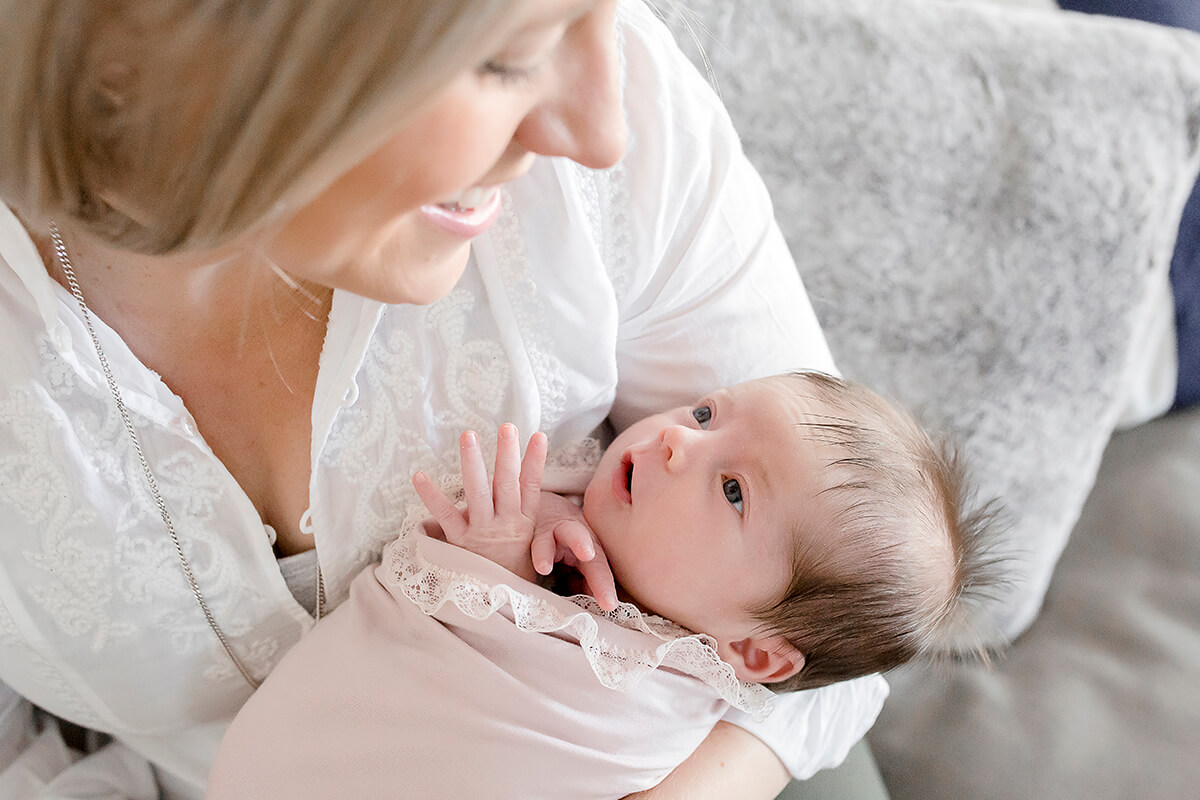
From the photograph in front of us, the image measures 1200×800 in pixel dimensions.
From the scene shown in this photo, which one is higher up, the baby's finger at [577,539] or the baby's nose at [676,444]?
the baby's nose at [676,444]

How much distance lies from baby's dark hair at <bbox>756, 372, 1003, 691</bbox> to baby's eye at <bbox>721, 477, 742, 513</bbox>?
0.23 ft

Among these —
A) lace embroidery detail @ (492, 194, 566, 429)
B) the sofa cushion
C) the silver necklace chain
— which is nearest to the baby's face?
lace embroidery detail @ (492, 194, 566, 429)

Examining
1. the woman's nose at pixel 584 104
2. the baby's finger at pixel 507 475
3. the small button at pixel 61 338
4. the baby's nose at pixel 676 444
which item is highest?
the woman's nose at pixel 584 104

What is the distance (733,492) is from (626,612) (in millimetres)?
159

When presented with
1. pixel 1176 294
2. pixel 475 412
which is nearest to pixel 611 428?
pixel 475 412

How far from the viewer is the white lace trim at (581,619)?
2.83ft

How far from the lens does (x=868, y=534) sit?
89 cm

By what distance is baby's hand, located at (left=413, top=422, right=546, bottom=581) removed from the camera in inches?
33.1

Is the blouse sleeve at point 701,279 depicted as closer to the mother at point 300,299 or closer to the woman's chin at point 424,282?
the mother at point 300,299

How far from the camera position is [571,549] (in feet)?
2.99

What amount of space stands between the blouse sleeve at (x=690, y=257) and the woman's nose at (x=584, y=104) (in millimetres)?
264

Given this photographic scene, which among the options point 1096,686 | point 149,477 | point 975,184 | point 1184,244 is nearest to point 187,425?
point 149,477

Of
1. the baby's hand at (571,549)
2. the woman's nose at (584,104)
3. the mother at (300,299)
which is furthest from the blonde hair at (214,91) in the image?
the baby's hand at (571,549)

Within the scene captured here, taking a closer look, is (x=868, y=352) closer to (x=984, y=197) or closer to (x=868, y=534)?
(x=984, y=197)
